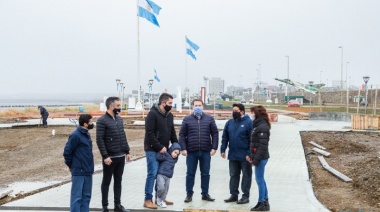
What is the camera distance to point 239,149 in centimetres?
796

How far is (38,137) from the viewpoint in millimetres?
23156

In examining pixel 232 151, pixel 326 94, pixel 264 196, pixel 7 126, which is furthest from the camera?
pixel 326 94

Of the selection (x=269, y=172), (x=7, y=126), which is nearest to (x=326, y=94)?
(x=7, y=126)

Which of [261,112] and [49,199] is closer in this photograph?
[261,112]

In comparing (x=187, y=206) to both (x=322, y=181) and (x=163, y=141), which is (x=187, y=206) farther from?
(x=322, y=181)

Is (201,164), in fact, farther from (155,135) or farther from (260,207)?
(260,207)

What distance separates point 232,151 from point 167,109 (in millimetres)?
1392

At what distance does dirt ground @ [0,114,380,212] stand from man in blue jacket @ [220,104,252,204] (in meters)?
1.47

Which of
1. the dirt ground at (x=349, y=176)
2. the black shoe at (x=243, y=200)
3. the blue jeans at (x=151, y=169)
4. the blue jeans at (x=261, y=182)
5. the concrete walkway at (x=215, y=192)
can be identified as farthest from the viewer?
the dirt ground at (x=349, y=176)

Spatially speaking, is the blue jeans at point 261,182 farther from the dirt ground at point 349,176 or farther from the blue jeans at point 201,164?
the dirt ground at point 349,176

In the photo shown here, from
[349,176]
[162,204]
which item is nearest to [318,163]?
[349,176]

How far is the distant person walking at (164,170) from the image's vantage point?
24.8 feet

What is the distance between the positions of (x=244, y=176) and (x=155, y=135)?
172 centimetres

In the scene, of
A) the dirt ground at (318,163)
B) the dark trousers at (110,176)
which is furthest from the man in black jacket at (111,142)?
the dirt ground at (318,163)
